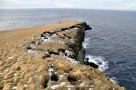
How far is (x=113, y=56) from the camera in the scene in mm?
77375

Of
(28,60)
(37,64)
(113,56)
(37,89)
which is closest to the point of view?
(37,89)

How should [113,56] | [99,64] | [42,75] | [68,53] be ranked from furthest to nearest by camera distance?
[113,56]
[99,64]
[68,53]
[42,75]

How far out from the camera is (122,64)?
225 feet

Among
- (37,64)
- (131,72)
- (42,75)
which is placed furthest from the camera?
(131,72)

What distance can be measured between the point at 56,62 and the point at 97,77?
23.9 ft

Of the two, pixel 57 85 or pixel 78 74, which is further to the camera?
pixel 78 74

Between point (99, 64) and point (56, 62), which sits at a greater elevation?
point (56, 62)

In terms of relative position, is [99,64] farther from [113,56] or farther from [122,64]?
[113,56]

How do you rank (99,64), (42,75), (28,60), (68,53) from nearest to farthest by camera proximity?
(42,75) → (28,60) → (68,53) → (99,64)

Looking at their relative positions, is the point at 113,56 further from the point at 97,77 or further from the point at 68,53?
A: the point at 97,77

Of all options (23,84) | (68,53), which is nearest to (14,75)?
(23,84)

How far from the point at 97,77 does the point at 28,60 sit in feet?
37.4

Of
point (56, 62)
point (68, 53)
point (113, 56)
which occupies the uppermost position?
point (56, 62)

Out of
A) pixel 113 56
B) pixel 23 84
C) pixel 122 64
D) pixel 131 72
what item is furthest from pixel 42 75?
pixel 113 56
